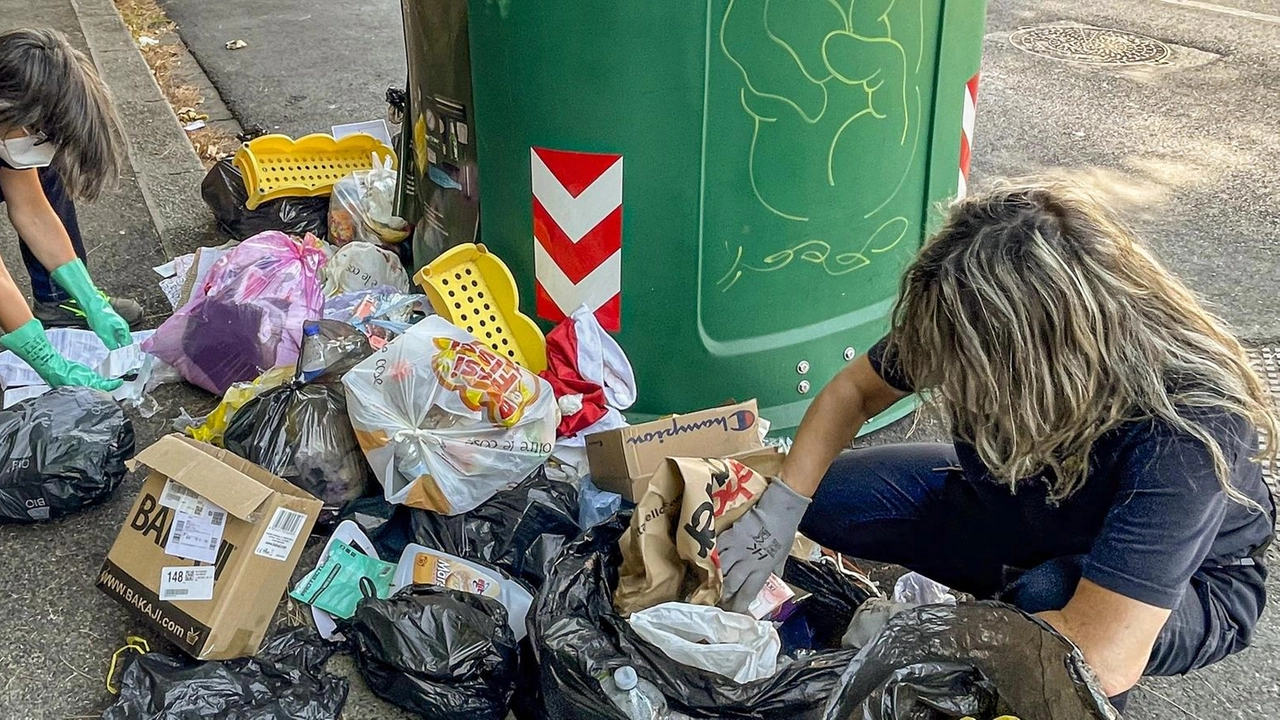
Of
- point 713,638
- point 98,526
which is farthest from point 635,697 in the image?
point 98,526

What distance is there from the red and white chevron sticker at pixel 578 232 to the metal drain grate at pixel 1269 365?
193 cm

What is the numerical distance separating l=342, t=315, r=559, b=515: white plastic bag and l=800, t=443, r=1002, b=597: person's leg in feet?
2.23

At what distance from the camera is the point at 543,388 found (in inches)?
99.3

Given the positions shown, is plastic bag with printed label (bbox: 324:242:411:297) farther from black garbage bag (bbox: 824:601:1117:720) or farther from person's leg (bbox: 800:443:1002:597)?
black garbage bag (bbox: 824:601:1117:720)

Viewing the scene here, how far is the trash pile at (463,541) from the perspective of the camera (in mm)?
1712

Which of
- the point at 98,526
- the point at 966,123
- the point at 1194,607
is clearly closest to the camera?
the point at 1194,607

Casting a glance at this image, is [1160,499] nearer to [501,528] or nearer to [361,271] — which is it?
[501,528]

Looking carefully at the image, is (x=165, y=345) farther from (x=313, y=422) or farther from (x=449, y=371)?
(x=449, y=371)

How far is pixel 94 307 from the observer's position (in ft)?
10.2

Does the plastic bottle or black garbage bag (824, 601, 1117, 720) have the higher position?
black garbage bag (824, 601, 1117, 720)

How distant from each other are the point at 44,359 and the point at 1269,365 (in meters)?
3.47

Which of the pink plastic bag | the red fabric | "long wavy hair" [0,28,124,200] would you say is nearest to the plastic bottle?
the red fabric

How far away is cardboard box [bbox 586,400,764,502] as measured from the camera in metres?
2.41

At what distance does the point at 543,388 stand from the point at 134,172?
302cm
